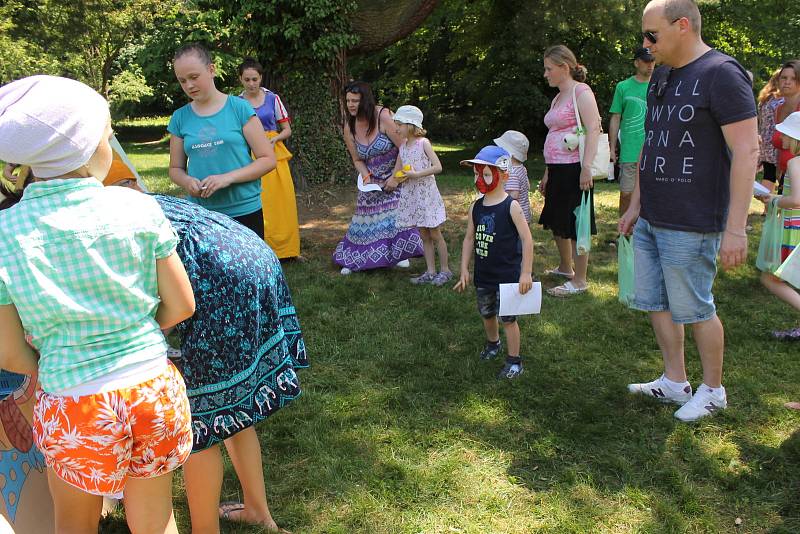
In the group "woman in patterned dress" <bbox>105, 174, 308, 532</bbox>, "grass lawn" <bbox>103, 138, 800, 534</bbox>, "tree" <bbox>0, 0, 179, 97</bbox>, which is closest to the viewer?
"woman in patterned dress" <bbox>105, 174, 308, 532</bbox>

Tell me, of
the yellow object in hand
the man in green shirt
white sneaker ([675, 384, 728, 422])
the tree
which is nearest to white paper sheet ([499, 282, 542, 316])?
white sneaker ([675, 384, 728, 422])

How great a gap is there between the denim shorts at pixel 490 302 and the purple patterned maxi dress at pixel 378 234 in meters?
2.28

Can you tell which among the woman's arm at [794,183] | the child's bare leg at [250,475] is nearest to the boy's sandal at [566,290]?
the woman's arm at [794,183]

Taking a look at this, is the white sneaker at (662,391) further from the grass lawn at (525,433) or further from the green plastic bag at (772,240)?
the green plastic bag at (772,240)

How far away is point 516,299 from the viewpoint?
3.80m

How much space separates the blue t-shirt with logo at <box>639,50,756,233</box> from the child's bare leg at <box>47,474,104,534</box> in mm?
2789

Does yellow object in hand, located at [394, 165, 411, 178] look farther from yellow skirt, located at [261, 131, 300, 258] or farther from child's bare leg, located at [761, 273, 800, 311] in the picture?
child's bare leg, located at [761, 273, 800, 311]

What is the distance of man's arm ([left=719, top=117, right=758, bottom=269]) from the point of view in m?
2.97

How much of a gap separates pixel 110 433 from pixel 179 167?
2614mm

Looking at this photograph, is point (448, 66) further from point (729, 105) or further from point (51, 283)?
point (51, 283)

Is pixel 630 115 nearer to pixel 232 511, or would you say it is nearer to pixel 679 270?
pixel 679 270

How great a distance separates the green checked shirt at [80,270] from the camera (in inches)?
64.7

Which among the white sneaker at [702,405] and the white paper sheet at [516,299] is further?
the white paper sheet at [516,299]

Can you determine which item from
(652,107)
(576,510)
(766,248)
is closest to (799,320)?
(766,248)
